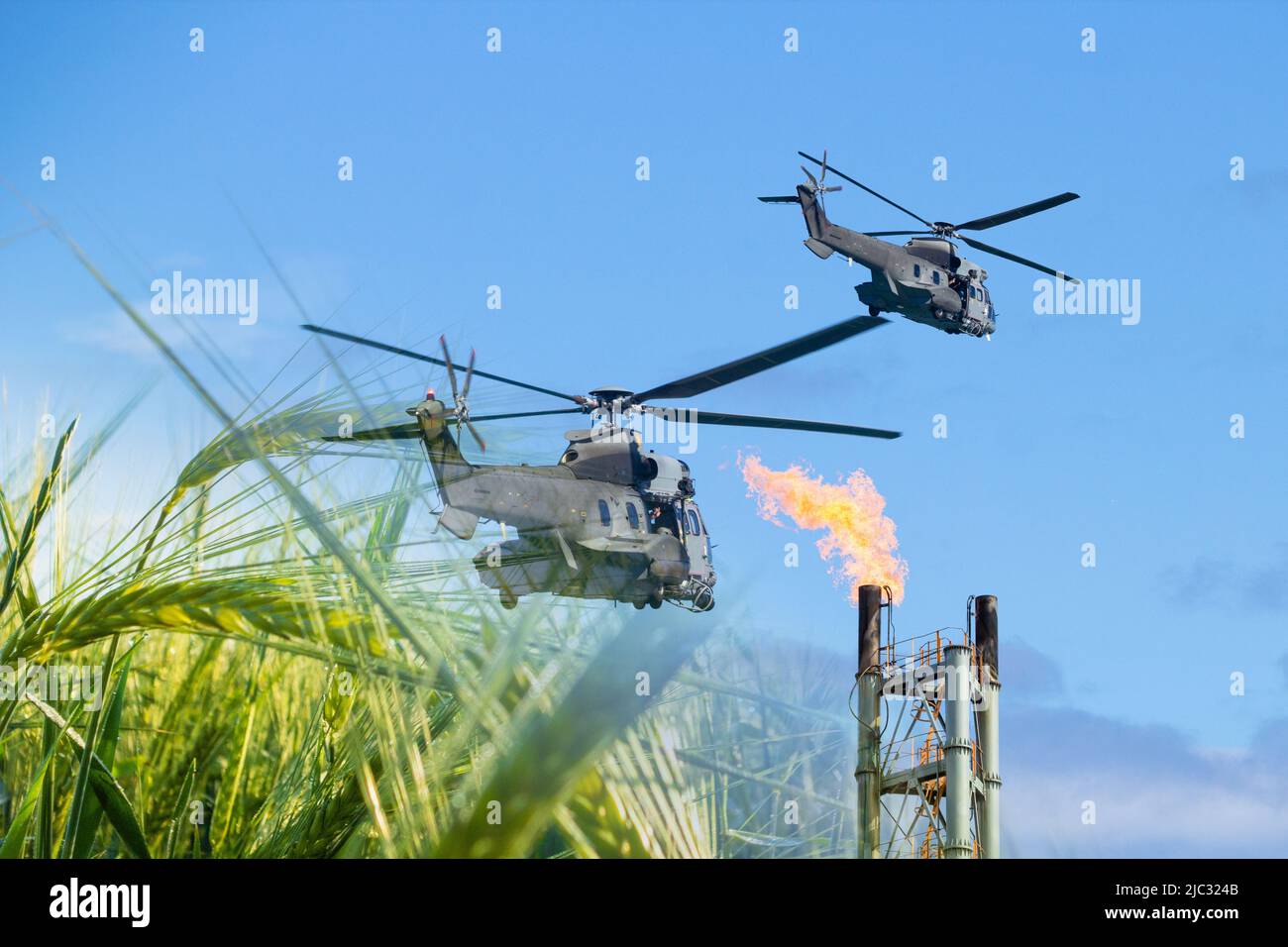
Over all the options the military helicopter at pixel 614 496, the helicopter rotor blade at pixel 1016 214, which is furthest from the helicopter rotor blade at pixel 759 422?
the helicopter rotor blade at pixel 1016 214

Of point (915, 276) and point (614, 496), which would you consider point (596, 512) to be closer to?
point (614, 496)

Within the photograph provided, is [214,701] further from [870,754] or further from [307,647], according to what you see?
[870,754]

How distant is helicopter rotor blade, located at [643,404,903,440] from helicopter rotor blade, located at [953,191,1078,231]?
34.3 ft

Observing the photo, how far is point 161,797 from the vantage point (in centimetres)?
1159

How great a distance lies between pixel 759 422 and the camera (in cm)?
2861

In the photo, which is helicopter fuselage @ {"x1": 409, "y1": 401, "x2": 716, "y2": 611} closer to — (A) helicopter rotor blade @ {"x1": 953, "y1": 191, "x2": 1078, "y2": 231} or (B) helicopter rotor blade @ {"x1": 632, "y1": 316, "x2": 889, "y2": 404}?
(B) helicopter rotor blade @ {"x1": 632, "y1": 316, "x2": 889, "y2": 404}

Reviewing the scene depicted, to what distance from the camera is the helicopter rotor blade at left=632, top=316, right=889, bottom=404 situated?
25016 millimetres

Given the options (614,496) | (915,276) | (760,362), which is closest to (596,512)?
(614,496)

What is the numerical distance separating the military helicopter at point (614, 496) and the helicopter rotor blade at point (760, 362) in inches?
0.9

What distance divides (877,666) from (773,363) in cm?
625

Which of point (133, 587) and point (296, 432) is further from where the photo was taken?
point (296, 432)
